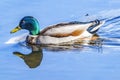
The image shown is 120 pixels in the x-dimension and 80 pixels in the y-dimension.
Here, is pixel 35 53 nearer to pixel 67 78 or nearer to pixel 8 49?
pixel 8 49

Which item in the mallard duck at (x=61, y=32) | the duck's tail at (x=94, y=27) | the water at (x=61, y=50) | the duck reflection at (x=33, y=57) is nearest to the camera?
the water at (x=61, y=50)

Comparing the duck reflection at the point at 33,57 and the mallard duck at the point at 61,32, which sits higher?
the mallard duck at the point at 61,32

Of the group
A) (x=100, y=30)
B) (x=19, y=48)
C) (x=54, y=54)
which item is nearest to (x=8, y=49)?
(x=19, y=48)

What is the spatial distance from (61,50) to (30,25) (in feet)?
2.87

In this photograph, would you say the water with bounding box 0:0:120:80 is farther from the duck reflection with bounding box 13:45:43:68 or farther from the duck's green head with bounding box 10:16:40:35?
the duck's green head with bounding box 10:16:40:35

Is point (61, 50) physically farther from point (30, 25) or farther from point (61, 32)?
point (30, 25)

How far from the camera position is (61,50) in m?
8.48

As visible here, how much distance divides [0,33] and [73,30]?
1.02 m

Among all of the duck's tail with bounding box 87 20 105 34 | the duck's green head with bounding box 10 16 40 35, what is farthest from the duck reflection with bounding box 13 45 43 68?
the duck's tail with bounding box 87 20 105 34

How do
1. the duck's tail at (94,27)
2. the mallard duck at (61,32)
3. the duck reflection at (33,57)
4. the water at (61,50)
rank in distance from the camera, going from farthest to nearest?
the duck's tail at (94,27)
the mallard duck at (61,32)
the duck reflection at (33,57)
the water at (61,50)

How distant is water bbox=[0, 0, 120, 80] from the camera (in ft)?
24.9

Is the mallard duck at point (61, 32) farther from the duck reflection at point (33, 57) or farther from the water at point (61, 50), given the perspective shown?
the duck reflection at point (33, 57)

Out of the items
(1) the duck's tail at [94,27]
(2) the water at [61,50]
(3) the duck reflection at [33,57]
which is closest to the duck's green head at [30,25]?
(2) the water at [61,50]

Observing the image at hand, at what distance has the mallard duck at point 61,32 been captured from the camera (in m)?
8.84
